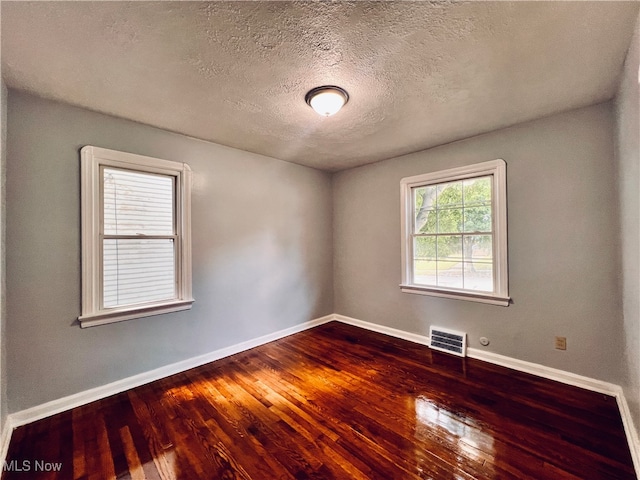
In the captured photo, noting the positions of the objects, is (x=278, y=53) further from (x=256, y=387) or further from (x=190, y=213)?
(x=256, y=387)

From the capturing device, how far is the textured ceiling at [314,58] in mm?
1314

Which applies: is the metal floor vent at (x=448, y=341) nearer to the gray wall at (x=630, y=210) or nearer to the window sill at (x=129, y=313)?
the gray wall at (x=630, y=210)

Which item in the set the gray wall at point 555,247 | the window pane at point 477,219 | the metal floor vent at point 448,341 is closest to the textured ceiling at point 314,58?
the gray wall at point 555,247

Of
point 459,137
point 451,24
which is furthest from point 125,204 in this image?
point 459,137

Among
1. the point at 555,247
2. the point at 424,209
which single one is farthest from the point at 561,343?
the point at 424,209

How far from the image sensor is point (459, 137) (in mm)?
2961

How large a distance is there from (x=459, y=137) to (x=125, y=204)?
11.7 ft

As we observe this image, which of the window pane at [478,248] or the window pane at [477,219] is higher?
the window pane at [477,219]

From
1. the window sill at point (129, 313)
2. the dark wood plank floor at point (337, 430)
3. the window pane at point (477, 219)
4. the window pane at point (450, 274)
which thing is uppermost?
the window pane at point (477, 219)

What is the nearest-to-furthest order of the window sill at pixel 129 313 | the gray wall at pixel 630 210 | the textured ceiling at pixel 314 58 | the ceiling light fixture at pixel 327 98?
the textured ceiling at pixel 314 58, the gray wall at pixel 630 210, the ceiling light fixture at pixel 327 98, the window sill at pixel 129 313

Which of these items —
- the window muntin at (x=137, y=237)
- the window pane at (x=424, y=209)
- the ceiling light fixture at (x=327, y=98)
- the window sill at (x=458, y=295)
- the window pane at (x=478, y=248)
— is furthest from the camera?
the window pane at (x=424, y=209)

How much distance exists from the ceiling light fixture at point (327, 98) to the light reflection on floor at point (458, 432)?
2.46m

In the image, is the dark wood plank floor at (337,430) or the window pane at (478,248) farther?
the window pane at (478,248)

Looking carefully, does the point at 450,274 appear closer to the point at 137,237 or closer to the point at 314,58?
the point at 314,58
